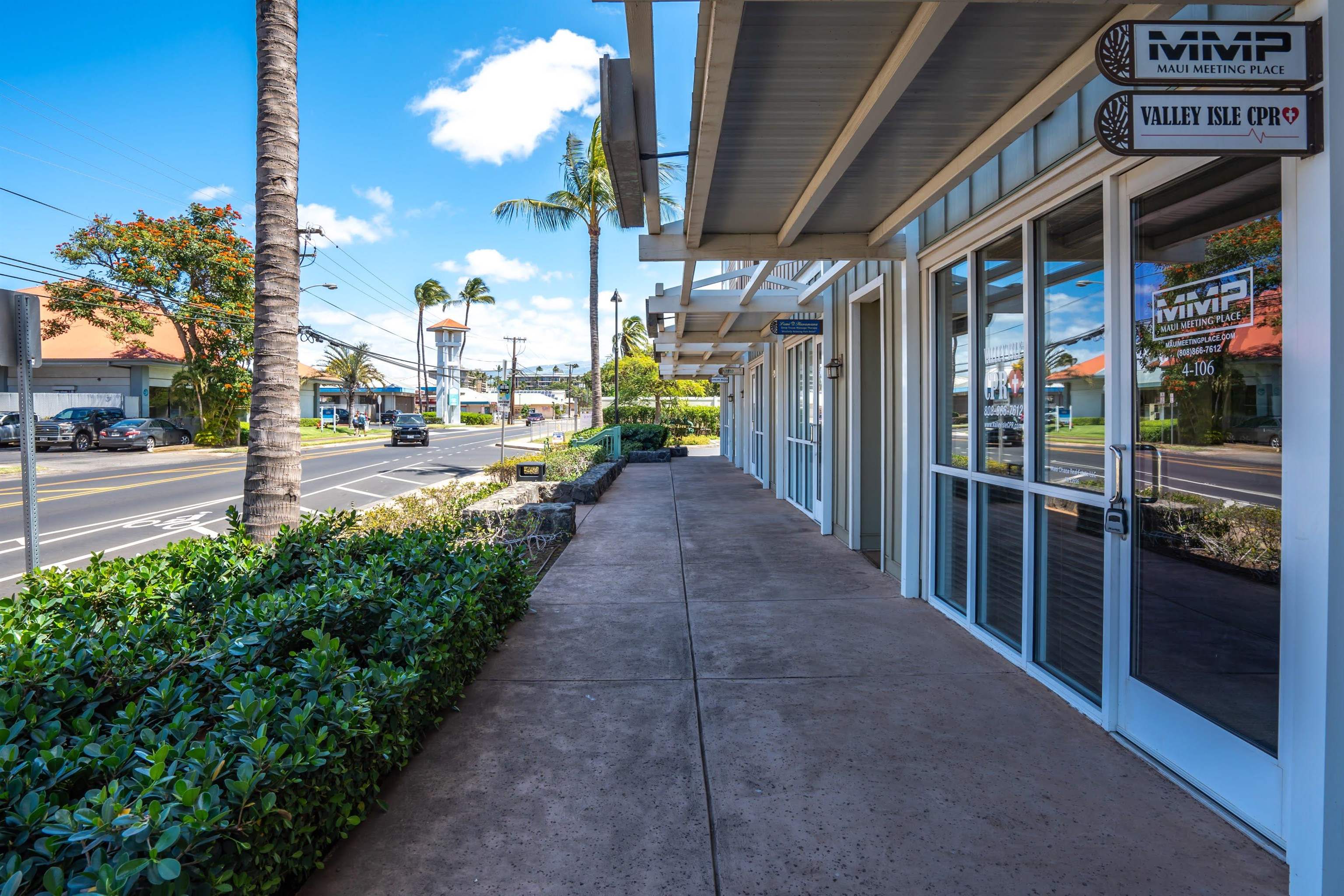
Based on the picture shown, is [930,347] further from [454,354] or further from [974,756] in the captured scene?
[454,354]

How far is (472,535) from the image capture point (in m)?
8.03

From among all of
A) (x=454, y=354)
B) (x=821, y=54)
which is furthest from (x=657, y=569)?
(x=454, y=354)

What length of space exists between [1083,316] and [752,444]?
14633 mm

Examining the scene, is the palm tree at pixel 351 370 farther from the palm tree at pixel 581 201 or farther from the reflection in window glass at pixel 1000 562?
the reflection in window glass at pixel 1000 562

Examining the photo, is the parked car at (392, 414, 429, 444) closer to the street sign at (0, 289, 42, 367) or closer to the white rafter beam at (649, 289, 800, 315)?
the white rafter beam at (649, 289, 800, 315)

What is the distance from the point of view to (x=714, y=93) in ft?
12.0

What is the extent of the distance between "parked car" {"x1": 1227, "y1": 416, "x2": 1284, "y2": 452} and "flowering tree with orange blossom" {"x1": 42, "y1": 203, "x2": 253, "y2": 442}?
109 feet

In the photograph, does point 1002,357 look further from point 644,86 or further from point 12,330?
point 12,330

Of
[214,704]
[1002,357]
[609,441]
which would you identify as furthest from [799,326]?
[609,441]

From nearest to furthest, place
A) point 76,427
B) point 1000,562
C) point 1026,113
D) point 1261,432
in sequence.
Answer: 1. point 1261,432
2. point 1026,113
3. point 1000,562
4. point 76,427

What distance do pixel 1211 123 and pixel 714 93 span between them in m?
2.07

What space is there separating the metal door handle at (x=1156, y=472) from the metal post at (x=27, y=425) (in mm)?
5635

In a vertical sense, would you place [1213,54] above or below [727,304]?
below

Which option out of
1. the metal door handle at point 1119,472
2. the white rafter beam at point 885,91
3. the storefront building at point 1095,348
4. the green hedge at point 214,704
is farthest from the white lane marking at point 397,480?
the metal door handle at point 1119,472
